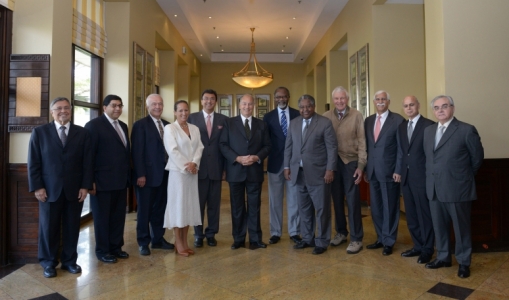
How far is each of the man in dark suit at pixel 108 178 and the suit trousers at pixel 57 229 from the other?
235 mm

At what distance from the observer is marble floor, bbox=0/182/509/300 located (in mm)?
2973

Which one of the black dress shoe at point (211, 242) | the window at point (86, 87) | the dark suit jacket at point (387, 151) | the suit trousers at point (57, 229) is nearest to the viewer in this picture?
the suit trousers at point (57, 229)

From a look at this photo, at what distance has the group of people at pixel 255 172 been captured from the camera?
11.1 feet

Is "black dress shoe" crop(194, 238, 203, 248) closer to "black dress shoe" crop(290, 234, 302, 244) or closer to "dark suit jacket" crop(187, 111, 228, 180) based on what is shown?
"dark suit jacket" crop(187, 111, 228, 180)

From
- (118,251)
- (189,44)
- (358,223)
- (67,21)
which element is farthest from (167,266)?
(189,44)

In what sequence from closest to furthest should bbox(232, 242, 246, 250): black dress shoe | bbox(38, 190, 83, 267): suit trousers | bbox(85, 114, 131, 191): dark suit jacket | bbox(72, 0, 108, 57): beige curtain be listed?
1. bbox(38, 190, 83, 267): suit trousers
2. bbox(85, 114, 131, 191): dark suit jacket
3. bbox(232, 242, 246, 250): black dress shoe
4. bbox(72, 0, 108, 57): beige curtain

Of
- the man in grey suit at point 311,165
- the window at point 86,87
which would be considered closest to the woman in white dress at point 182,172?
the man in grey suit at point 311,165

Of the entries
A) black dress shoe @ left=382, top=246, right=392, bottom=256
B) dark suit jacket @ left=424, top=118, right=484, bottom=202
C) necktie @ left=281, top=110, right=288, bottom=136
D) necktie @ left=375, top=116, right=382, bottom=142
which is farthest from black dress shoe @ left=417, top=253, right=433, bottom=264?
necktie @ left=281, top=110, right=288, bottom=136

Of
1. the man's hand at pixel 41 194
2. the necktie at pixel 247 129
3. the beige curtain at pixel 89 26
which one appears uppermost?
the beige curtain at pixel 89 26

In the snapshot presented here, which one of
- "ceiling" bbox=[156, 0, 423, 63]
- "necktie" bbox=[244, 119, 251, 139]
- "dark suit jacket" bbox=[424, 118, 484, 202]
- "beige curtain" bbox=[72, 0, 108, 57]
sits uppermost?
"ceiling" bbox=[156, 0, 423, 63]

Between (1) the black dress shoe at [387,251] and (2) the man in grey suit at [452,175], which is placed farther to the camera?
(1) the black dress shoe at [387,251]

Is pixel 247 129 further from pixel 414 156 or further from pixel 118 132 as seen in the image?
pixel 414 156

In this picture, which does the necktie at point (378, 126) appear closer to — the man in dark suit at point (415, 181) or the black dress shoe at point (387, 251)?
the man in dark suit at point (415, 181)

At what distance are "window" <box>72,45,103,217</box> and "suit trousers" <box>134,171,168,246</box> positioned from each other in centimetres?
197
